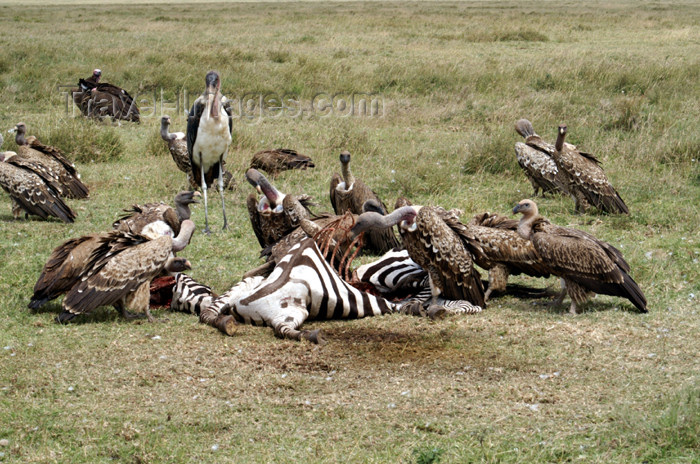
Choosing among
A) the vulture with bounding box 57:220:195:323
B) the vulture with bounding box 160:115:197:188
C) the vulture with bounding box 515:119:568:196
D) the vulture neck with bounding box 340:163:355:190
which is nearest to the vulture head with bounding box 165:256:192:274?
the vulture with bounding box 57:220:195:323

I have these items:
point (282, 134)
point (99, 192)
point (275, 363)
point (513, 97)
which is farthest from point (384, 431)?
point (513, 97)

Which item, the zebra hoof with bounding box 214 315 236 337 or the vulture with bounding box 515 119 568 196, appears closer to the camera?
the zebra hoof with bounding box 214 315 236 337

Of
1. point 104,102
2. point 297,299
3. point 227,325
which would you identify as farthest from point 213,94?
point 104,102

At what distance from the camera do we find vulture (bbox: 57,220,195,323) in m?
5.97

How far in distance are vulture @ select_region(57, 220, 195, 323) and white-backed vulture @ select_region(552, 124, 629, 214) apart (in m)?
4.80

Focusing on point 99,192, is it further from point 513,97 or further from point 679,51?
point 679,51

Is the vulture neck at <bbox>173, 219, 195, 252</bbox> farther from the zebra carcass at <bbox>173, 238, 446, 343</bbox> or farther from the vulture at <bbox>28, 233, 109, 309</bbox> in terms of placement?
the vulture at <bbox>28, 233, 109, 309</bbox>

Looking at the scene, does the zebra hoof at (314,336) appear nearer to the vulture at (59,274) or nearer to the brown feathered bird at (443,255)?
the brown feathered bird at (443,255)

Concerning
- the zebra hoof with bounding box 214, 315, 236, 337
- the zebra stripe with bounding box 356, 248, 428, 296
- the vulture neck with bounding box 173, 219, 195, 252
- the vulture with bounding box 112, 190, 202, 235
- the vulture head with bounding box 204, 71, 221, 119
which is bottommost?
the zebra stripe with bounding box 356, 248, 428, 296

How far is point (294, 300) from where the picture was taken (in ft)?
19.9

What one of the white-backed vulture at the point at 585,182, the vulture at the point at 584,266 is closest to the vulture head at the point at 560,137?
the white-backed vulture at the point at 585,182

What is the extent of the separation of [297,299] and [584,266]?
2.11 m

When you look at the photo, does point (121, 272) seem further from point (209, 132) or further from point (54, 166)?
point (54, 166)

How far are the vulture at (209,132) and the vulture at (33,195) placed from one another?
152cm
